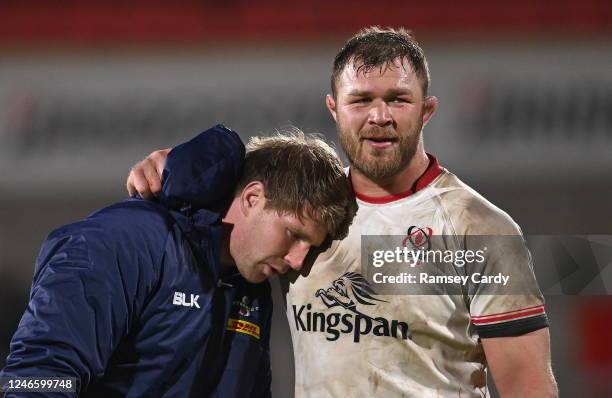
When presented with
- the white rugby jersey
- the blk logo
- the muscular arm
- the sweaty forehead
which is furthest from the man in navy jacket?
the muscular arm

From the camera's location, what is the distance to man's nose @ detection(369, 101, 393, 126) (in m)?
1.91

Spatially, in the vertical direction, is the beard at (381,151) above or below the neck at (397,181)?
above

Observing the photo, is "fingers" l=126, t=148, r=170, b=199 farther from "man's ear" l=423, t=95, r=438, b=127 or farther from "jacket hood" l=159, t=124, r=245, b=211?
"man's ear" l=423, t=95, r=438, b=127

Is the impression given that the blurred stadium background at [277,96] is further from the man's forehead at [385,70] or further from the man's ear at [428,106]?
the man's forehead at [385,70]

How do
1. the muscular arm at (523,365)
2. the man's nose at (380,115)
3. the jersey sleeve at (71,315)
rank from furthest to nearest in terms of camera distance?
the man's nose at (380,115) → the muscular arm at (523,365) → the jersey sleeve at (71,315)

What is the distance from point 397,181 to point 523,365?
0.52m

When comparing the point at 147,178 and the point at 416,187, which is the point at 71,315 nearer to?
the point at 147,178

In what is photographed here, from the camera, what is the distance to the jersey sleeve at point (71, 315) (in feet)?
5.15

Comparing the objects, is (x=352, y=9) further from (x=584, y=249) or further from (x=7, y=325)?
(x=7, y=325)

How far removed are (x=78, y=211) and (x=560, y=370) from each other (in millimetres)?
2894

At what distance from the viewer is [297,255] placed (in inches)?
77.7

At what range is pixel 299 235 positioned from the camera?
1.96 metres

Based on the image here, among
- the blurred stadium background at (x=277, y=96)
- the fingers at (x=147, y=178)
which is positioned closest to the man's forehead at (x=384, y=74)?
the fingers at (x=147, y=178)

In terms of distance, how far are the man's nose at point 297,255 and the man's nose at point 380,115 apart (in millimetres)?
339
